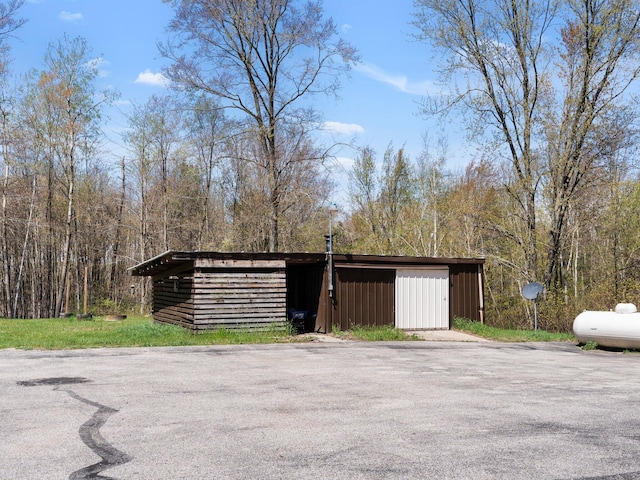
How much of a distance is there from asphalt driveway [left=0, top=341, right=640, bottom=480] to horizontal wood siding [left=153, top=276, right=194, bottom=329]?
4831mm

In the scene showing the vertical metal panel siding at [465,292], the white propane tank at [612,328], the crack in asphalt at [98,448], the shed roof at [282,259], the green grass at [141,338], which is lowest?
the crack in asphalt at [98,448]

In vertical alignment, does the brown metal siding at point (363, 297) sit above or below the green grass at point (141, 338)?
above

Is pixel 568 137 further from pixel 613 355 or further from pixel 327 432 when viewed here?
pixel 327 432

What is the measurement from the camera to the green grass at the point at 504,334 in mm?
17672

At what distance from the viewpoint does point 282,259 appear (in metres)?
17.4

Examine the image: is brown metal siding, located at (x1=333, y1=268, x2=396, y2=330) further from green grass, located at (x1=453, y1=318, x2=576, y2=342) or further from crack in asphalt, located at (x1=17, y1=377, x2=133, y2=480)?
crack in asphalt, located at (x1=17, y1=377, x2=133, y2=480)

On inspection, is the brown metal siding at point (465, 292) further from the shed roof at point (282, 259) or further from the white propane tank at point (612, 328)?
the white propane tank at point (612, 328)

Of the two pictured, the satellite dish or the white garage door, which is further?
the white garage door

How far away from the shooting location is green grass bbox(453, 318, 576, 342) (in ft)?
58.0

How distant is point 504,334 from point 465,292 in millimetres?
2113

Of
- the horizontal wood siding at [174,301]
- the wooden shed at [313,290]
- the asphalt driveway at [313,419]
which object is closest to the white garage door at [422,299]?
the wooden shed at [313,290]

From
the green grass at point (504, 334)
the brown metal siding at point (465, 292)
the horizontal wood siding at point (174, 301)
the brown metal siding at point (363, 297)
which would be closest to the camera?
the horizontal wood siding at point (174, 301)

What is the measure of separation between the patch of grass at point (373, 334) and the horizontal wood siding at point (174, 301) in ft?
14.2

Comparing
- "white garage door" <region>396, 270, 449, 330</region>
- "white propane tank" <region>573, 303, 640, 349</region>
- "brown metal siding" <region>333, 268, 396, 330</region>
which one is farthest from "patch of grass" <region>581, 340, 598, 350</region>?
"brown metal siding" <region>333, 268, 396, 330</region>
